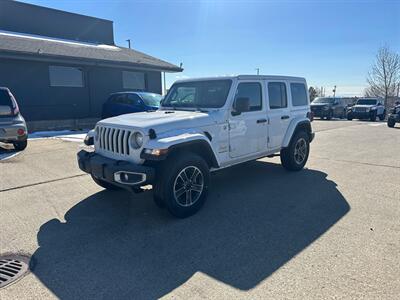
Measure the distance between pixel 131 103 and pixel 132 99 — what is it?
168mm

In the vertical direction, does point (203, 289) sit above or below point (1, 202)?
below

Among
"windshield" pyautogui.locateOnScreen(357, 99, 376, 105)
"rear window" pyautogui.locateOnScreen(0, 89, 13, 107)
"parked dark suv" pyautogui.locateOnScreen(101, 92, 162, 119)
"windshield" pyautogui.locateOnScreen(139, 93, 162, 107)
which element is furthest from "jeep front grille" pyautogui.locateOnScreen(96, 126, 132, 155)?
"windshield" pyautogui.locateOnScreen(357, 99, 376, 105)

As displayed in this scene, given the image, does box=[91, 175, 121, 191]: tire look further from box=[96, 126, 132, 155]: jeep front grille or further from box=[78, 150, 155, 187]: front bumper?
box=[78, 150, 155, 187]: front bumper

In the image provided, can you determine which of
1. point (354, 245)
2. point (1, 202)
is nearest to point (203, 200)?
point (354, 245)

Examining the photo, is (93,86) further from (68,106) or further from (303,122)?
(303,122)

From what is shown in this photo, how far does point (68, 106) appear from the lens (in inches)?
604

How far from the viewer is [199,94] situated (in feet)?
17.5

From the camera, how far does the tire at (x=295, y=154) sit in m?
6.42

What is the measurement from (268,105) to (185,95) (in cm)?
155

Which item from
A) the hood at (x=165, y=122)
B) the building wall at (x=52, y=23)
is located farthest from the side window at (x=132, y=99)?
the building wall at (x=52, y=23)

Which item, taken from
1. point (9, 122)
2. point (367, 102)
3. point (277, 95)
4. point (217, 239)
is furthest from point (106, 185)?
point (367, 102)

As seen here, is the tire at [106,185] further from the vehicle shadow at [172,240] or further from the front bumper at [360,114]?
the front bumper at [360,114]

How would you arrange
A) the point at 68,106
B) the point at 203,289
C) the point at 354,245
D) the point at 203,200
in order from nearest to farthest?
the point at 203,289 < the point at 354,245 < the point at 203,200 < the point at 68,106

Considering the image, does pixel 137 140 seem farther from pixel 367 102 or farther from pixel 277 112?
pixel 367 102
